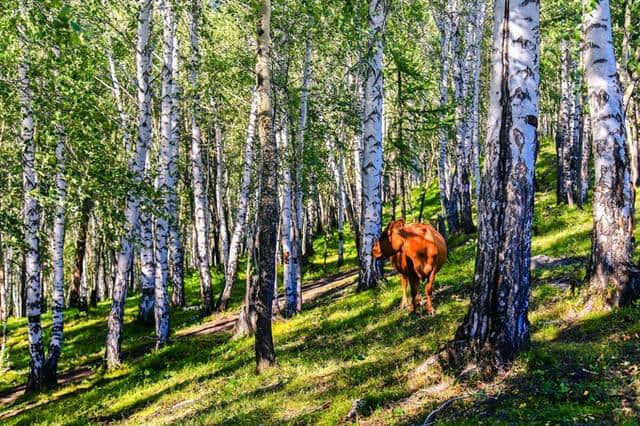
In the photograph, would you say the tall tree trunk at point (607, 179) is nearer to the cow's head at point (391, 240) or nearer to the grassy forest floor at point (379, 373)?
the grassy forest floor at point (379, 373)

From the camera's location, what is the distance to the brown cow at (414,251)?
12289 millimetres

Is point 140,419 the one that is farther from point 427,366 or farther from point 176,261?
point 176,261

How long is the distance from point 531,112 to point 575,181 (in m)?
20.8

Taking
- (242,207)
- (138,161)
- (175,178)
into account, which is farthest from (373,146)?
(175,178)

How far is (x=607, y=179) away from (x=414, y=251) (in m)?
4.39

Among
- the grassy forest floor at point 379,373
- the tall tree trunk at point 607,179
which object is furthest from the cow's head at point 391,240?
the tall tree trunk at point 607,179

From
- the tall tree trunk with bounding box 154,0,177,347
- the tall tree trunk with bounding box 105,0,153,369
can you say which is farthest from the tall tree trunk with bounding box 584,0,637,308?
the tall tree trunk with bounding box 154,0,177,347

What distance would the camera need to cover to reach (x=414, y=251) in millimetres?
12453

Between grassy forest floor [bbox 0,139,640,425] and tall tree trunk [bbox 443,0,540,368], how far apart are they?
0.42 m

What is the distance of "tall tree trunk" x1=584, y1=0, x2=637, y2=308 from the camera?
8820 millimetres

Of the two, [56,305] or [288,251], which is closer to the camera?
[56,305]

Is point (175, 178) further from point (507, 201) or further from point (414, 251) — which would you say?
point (507, 201)

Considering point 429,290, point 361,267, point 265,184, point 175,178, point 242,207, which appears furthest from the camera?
point 175,178

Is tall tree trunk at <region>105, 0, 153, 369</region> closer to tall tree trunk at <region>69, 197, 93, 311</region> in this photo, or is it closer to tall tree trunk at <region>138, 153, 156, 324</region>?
tall tree trunk at <region>138, 153, 156, 324</region>
